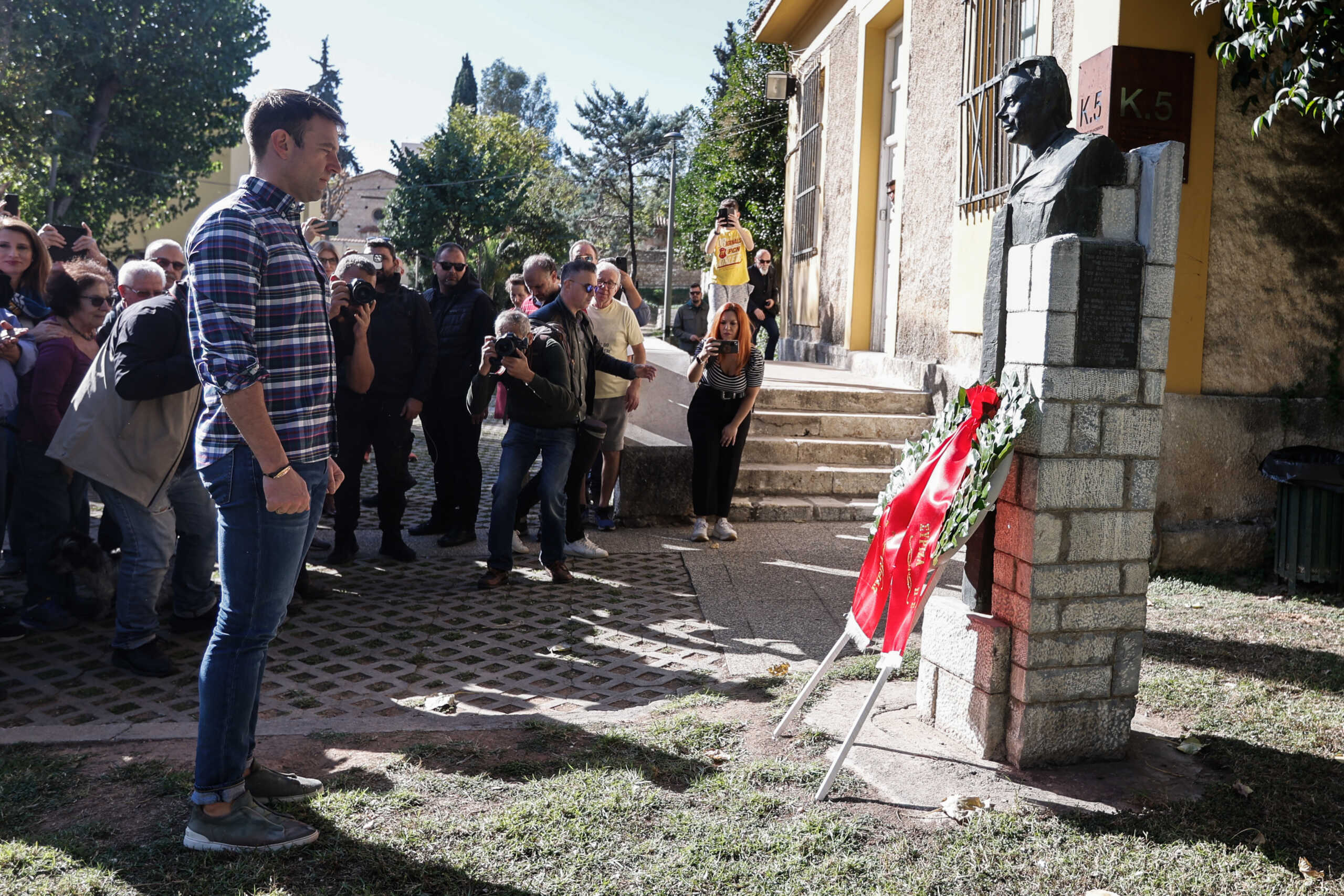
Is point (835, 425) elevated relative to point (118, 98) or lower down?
lower down

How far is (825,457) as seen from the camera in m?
9.09

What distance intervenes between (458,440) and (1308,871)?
5671mm

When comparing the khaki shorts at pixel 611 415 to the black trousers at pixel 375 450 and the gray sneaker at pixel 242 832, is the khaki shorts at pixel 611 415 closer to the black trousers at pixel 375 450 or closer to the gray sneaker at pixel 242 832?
the black trousers at pixel 375 450

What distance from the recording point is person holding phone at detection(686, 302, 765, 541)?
7.39 meters

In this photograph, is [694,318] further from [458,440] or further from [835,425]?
[458,440]

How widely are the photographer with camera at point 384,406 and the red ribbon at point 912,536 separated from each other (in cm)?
369

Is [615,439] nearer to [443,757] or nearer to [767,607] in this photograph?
[767,607]

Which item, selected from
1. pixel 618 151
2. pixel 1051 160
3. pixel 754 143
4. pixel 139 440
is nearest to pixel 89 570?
pixel 139 440

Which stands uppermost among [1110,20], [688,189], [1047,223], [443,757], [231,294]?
[688,189]

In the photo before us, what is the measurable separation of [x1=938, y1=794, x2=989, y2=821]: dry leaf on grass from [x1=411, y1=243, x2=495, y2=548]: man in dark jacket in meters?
4.58

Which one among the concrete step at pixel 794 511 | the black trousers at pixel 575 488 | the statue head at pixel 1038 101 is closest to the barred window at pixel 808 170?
the concrete step at pixel 794 511

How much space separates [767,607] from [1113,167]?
3.17 meters

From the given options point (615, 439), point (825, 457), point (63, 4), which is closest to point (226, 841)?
point (615, 439)

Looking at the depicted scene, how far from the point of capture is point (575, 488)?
278 inches
